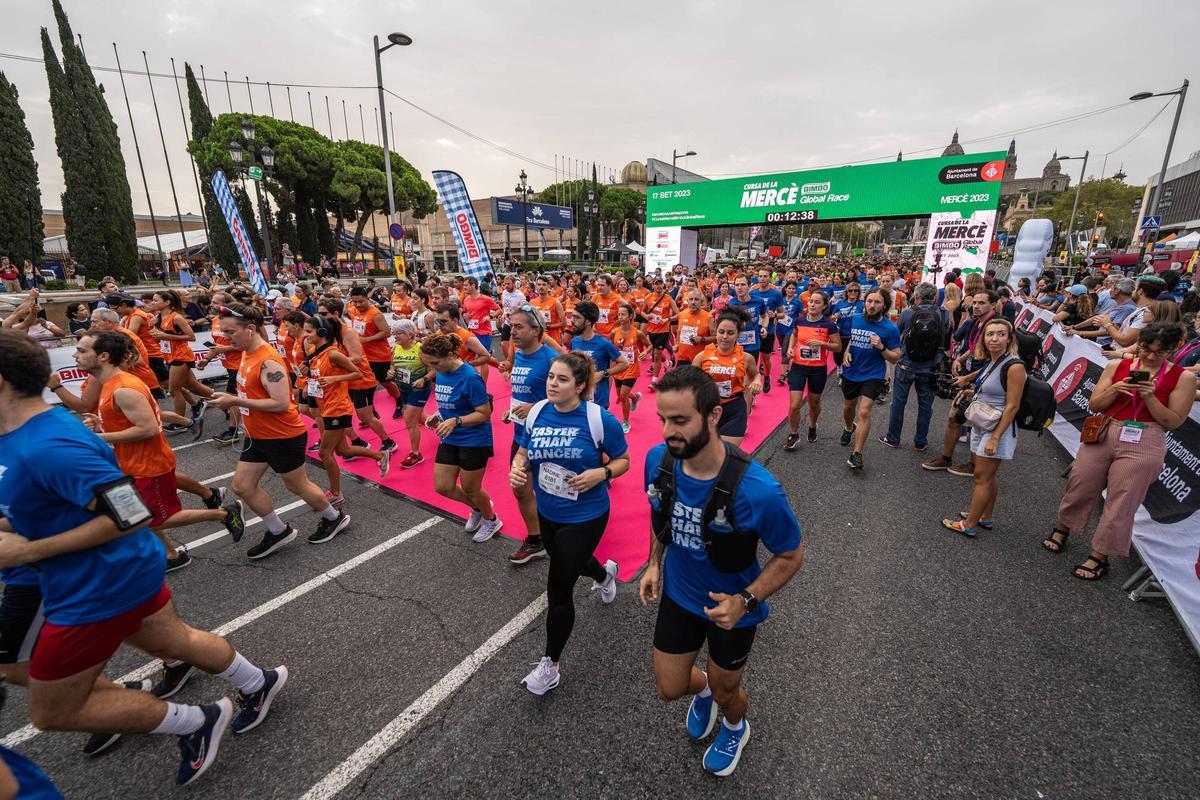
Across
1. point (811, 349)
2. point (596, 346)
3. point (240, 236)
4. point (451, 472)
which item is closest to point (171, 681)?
point (451, 472)

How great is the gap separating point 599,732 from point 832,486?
4008 millimetres

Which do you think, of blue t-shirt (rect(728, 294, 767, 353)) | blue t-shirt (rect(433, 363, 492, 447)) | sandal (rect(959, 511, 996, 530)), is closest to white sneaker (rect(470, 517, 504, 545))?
blue t-shirt (rect(433, 363, 492, 447))

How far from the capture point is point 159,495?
11.9ft

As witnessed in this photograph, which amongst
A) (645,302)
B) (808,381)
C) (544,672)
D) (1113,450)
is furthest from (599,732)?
(645,302)

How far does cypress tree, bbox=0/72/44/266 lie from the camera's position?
76.7 ft

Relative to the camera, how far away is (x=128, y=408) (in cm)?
319

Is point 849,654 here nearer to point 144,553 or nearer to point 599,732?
point 599,732

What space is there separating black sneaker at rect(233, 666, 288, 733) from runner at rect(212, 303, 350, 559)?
68.0 inches

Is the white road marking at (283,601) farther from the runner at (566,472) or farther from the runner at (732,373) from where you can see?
the runner at (732,373)

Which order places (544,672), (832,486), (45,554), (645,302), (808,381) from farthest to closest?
(645,302) → (808,381) → (832,486) → (544,672) → (45,554)

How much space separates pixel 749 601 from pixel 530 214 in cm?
4835

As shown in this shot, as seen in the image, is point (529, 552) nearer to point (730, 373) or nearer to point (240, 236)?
point (730, 373)

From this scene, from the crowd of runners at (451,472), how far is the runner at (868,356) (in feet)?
0.09

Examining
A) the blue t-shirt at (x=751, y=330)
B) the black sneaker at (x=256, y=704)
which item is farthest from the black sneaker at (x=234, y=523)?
the blue t-shirt at (x=751, y=330)
